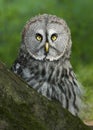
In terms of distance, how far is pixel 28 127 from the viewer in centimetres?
384

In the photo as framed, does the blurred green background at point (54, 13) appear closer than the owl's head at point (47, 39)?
No

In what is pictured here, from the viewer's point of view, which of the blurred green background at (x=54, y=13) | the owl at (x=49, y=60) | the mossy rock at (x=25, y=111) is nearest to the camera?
the mossy rock at (x=25, y=111)

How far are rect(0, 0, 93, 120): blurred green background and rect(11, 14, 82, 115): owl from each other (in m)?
4.00

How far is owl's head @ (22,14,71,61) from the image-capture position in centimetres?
596

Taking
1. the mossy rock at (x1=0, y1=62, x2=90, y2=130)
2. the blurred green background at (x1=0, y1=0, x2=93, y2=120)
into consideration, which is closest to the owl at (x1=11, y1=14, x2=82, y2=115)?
the mossy rock at (x1=0, y1=62, x2=90, y2=130)

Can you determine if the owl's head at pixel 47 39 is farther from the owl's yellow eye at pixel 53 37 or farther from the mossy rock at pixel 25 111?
the mossy rock at pixel 25 111

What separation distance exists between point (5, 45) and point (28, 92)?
672 cm

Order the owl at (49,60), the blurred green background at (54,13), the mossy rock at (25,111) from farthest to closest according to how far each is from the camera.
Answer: the blurred green background at (54,13), the owl at (49,60), the mossy rock at (25,111)

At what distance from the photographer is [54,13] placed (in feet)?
36.4

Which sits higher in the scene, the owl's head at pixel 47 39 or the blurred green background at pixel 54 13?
the owl's head at pixel 47 39

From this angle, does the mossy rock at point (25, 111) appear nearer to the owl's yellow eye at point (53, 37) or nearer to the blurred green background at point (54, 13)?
the owl's yellow eye at point (53, 37)

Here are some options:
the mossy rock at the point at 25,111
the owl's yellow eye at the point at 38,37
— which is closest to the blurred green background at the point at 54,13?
the owl's yellow eye at the point at 38,37

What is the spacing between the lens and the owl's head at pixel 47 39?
596 cm

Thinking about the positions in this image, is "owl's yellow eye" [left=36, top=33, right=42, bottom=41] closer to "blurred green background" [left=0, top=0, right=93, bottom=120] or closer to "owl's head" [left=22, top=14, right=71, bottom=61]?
"owl's head" [left=22, top=14, right=71, bottom=61]
